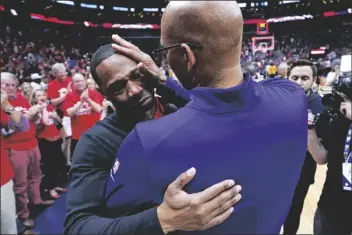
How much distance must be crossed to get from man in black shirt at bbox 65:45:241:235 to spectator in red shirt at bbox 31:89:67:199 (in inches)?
109

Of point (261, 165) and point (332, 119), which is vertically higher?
point (261, 165)

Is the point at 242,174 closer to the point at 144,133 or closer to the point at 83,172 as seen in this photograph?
the point at 144,133

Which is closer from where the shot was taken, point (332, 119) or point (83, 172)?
point (83, 172)

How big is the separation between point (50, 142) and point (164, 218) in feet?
12.4

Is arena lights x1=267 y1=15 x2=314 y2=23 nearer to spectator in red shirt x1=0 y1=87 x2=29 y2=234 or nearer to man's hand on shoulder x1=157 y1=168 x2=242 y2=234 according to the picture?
spectator in red shirt x1=0 y1=87 x2=29 y2=234

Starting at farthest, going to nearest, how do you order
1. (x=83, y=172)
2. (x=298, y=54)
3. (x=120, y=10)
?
(x=120, y=10), (x=298, y=54), (x=83, y=172)

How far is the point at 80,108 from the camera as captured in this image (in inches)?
167

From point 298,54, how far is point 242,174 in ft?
96.4

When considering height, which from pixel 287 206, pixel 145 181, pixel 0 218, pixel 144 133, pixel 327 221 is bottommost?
pixel 0 218

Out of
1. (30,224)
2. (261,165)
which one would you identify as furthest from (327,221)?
(30,224)

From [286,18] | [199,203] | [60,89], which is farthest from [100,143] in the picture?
[286,18]

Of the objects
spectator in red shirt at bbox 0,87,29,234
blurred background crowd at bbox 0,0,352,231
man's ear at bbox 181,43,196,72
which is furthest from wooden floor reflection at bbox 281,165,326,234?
blurred background crowd at bbox 0,0,352,231

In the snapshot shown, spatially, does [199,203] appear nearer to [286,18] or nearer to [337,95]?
[337,95]

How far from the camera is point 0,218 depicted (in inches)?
107
